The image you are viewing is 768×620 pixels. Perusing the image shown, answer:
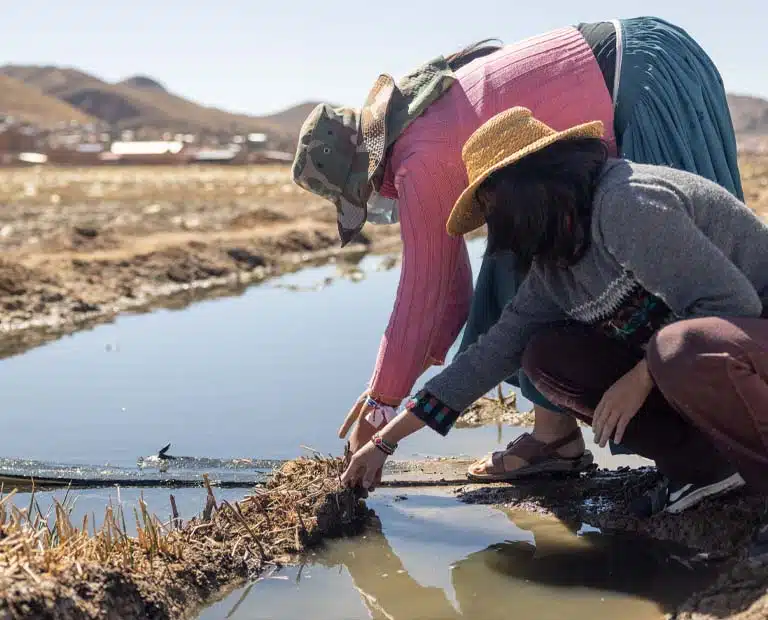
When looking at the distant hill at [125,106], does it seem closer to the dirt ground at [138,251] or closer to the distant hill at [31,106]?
the distant hill at [31,106]

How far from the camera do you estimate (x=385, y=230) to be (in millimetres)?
14398

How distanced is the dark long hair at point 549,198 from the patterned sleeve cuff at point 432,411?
56 cm

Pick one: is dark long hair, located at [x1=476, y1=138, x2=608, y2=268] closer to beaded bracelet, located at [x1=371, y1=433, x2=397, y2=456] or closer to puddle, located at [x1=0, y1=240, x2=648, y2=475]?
beaded bracelet, located at [x1=371, y1=433, x2=397, y2=456]

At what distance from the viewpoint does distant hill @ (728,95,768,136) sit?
110 meters

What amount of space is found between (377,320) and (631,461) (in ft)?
11.5

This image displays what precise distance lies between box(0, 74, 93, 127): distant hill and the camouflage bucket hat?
96.6 m

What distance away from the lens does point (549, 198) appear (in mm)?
2596

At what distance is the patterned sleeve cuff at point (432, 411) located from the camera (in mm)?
3041

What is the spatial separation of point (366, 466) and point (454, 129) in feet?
3.24

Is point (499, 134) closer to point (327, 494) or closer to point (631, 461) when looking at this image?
point (327, 494)

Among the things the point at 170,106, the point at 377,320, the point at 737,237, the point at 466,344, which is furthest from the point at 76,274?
the point at 170,106

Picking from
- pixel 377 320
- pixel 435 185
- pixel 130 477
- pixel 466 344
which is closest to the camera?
pixel 435 185

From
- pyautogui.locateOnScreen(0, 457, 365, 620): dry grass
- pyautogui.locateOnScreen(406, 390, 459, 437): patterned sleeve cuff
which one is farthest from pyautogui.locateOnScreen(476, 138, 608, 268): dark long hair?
pyautogui.locateOnScreen(0, 457, 365, 620): dry grass

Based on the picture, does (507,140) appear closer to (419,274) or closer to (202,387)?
(419,274)
